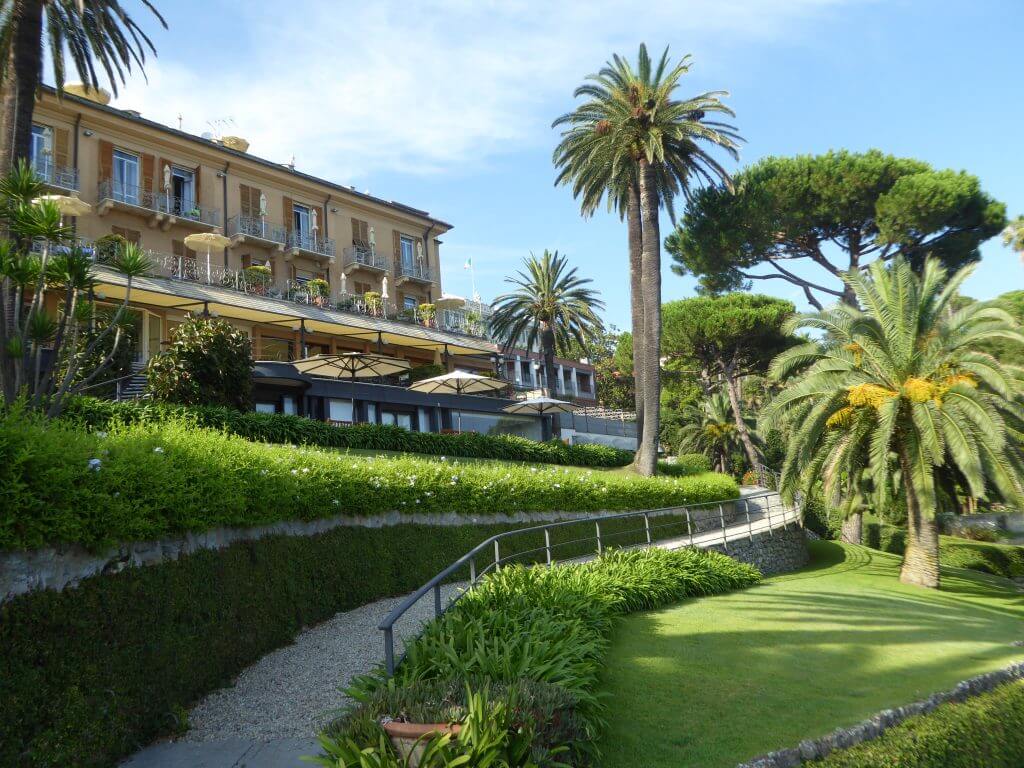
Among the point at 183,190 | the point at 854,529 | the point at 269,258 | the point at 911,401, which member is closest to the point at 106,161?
the point at 183,190

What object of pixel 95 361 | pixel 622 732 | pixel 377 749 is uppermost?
pixel 95 361

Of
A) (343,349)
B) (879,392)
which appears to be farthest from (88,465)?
(343,349)

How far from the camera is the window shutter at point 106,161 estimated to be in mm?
29328

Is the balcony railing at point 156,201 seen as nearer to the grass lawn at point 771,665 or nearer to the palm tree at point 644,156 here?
the palm tree at point 644,156

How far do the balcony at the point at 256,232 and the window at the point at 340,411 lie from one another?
9.14 meters

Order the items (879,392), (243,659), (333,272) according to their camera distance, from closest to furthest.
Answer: (243,659) → (879,392) → (333,272)

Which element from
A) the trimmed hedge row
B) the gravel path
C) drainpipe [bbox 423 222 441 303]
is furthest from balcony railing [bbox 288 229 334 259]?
the gravel path

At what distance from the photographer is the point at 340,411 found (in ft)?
94.5

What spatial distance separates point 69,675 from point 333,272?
32.4m

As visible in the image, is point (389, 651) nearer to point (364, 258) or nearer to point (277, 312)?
point (277, 312)

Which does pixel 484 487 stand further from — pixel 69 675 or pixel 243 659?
pixel 69 675

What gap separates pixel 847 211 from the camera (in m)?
34.5

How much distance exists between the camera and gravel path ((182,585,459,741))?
7516 mm

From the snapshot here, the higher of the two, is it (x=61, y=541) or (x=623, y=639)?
(x=61, y=541)
